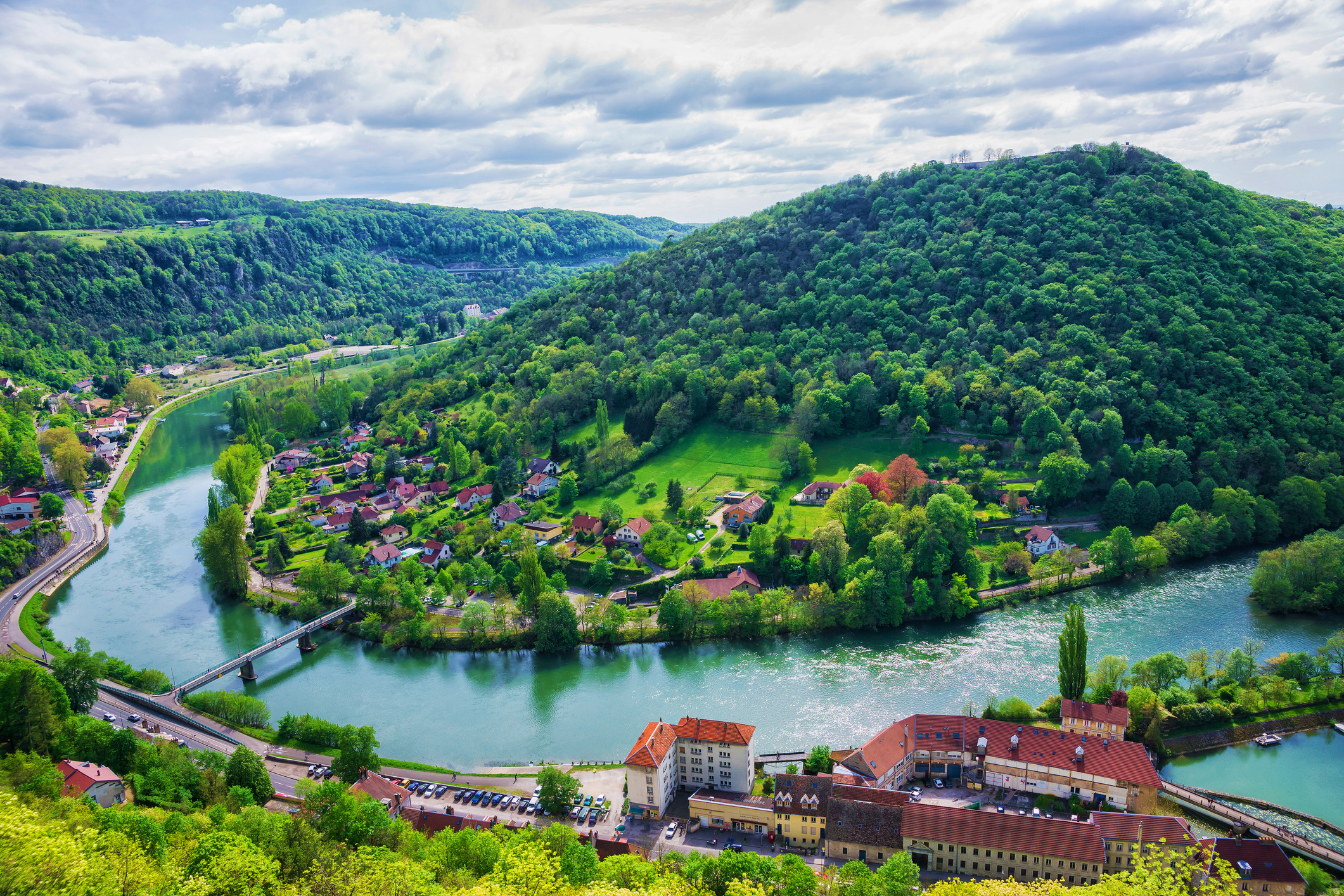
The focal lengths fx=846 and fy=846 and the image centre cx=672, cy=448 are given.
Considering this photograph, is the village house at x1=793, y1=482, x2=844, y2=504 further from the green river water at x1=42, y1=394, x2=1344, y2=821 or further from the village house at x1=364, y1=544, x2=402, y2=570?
the village house at x1=364, y1=544, x2=402, y2=570

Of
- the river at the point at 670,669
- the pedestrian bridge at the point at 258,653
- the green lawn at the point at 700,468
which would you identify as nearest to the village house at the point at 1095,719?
the river at the point at 670,669

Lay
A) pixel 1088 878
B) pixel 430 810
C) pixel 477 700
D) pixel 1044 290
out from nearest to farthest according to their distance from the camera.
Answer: pixel 1088 878
pixel 430 810
pixel 477 700
pixel 1044 290

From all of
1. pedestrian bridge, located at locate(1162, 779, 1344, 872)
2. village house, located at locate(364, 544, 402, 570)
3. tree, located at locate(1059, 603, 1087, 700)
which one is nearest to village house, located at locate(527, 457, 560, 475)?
village house, located at locate(364, 544, 402, 570)

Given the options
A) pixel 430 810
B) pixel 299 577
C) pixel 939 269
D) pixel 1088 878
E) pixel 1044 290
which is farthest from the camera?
pixel 939 269

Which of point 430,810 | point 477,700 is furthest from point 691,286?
point 430,810

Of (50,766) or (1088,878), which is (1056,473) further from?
(50,766)

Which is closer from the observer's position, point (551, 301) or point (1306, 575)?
point (1306, 575)

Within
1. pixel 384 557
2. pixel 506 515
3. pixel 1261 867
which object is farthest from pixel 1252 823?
pixel 384 557

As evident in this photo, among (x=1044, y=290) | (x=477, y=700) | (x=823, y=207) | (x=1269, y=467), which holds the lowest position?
(x=477, y=700)
